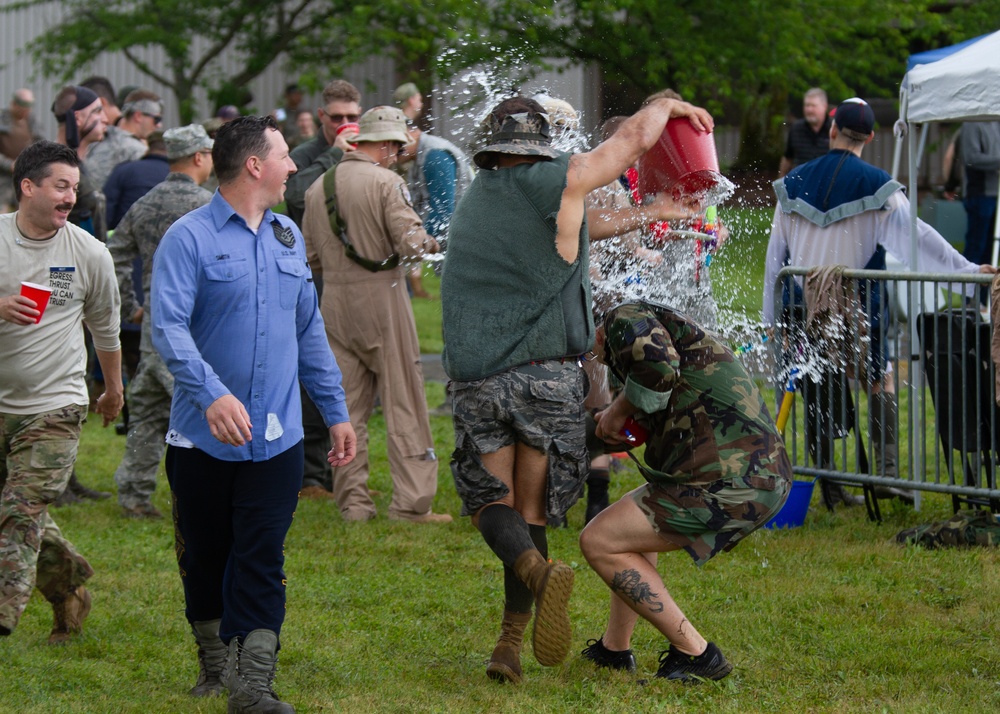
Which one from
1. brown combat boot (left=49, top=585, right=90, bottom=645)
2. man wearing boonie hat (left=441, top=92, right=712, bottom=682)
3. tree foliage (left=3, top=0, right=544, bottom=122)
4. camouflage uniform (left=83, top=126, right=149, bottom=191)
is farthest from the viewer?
tree foliage (left=3, top=0, right=544, bottom=122)

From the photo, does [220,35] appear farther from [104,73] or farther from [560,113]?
[560,113]

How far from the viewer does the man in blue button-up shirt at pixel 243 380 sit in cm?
427

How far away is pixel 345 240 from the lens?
743 centimetres

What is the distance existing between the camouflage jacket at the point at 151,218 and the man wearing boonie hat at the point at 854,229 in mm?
3454

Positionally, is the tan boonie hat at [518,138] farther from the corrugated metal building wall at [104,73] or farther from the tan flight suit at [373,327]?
the corrugated metal building wall at [104,73]

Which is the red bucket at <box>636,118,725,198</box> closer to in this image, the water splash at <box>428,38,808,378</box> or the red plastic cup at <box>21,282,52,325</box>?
the water splash at <box>428,38,808,378</box>

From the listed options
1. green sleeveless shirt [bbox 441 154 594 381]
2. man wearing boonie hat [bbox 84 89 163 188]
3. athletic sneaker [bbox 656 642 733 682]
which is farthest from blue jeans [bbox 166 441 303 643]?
man wearing boonie hat [bbox 84 89 163 188]

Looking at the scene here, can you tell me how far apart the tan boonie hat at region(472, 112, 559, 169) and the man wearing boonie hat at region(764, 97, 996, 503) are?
9.92ft

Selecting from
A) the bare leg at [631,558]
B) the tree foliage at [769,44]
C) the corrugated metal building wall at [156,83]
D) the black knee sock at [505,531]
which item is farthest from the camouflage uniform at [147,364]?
the corrugated metal building wall at [156,83]

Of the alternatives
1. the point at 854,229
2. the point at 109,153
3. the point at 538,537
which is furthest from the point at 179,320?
the point at 109,153

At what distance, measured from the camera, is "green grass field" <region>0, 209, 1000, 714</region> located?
4.67m

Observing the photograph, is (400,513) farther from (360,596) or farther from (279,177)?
(279,177)

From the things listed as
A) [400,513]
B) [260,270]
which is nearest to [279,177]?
[260,270]

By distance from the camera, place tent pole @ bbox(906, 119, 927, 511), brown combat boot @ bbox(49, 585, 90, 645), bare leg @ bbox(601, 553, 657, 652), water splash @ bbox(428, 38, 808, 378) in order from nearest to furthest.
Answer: bare leg @ bbox(601, 553, 657, 652) < brown combat boot @ bbox(49, 585, 90, 645) < water splash @ bbox(428, 38, 808, 378) < tent pole @ bbox(906, 119, 927, 511)
